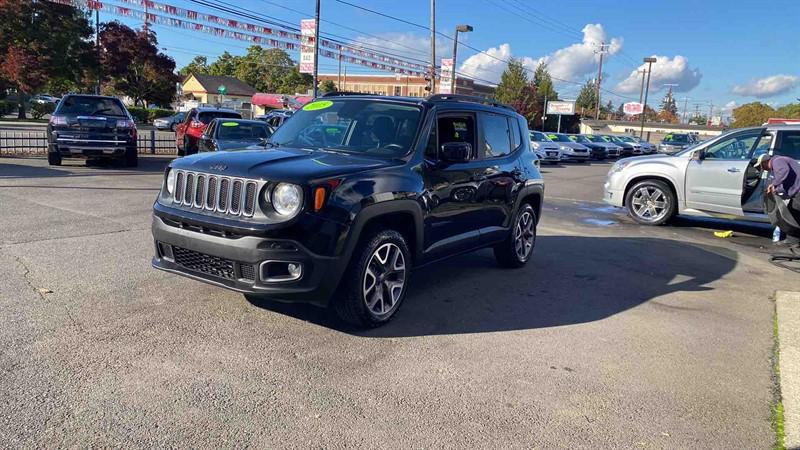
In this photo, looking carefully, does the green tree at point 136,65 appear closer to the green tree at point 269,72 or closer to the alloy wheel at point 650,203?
the alloy wheel at point 650,203

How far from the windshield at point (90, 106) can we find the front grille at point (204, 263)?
11345 mm

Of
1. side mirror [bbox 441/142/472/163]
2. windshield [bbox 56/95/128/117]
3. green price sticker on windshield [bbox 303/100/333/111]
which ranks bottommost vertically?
side mirror [bbox 441/142/472/163]

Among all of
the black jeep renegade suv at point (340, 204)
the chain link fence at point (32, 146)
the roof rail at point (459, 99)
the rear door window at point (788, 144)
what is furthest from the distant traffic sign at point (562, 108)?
the black jeep renegade suv at point (340, 204)

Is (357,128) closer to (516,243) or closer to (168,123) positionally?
(516,243)

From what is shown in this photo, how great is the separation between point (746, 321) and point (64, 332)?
5.85 m

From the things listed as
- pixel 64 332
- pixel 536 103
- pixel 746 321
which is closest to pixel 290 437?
pixel 64 332

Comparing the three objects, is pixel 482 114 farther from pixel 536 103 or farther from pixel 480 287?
pixel 536 103

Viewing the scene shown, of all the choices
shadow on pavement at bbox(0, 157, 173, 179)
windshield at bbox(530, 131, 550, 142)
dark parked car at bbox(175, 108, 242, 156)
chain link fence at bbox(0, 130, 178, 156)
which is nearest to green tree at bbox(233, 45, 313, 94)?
windshield at bbox(530, 131, 550, 142)

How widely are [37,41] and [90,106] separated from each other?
28.4 m

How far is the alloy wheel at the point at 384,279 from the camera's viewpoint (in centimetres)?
461

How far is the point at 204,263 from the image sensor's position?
4.36 meters

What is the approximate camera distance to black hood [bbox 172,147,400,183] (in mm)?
4184

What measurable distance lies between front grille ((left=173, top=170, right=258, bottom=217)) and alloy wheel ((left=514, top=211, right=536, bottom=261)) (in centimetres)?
364

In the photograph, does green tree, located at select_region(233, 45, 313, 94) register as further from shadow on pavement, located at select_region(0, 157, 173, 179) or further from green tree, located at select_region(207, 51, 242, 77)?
shadow on pavement, located at select_region(0, 157, 173, 179)
